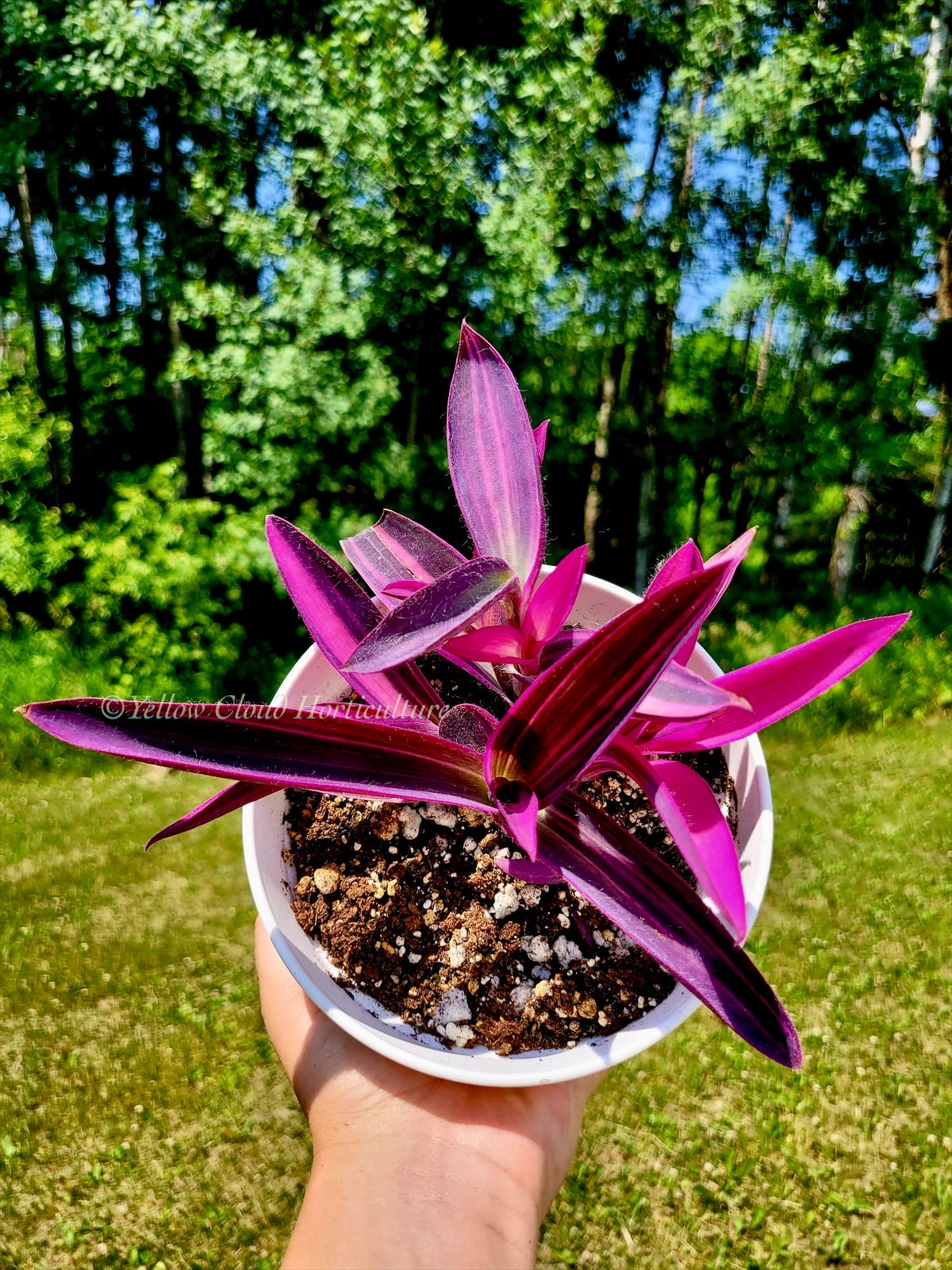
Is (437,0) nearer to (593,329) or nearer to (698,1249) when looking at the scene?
(593,329)

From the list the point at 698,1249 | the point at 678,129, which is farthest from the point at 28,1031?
the point at 678,129

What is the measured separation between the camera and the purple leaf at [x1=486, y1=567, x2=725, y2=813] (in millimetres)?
572

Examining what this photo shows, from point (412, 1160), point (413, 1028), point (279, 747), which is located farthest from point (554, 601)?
point (412, 1160)

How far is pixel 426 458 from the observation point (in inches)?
120

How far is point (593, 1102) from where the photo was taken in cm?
163

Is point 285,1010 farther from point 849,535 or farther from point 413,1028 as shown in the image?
point 849,535

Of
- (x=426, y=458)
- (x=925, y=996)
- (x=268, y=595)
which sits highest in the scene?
(x=426, y=458)

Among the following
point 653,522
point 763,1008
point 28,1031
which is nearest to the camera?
point 763,1008

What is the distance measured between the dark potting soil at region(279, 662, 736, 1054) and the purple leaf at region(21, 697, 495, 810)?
0.18 m

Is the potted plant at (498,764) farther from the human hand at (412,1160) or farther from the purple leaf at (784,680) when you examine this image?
the human hand at (412,1160)

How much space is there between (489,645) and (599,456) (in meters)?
2.58

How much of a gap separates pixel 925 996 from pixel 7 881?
2175mm

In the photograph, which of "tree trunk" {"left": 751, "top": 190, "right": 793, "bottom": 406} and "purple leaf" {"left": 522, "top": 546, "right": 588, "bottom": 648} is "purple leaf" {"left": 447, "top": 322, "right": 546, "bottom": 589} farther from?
"tree trunk" {"left": 751, "top": 190, "right": 793, "bottom": 406}

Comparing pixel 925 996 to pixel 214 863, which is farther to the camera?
pixel 214 863
